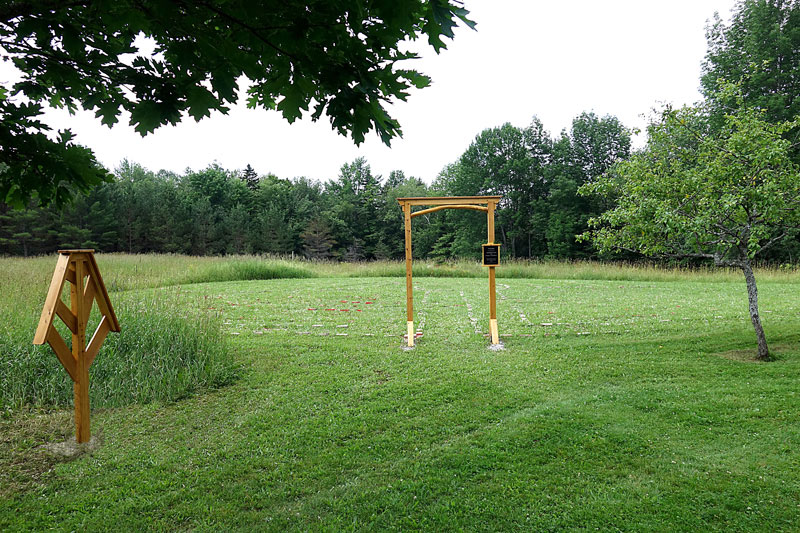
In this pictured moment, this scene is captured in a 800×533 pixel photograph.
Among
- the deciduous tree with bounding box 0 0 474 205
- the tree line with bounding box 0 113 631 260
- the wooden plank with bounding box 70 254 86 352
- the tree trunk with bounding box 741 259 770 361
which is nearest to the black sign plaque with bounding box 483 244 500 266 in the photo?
the tree trunk with bounding box 741 259 770 361

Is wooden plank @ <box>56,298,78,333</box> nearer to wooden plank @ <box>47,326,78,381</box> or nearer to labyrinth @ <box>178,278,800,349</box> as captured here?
wooden plank @ <box>47,326,78,381</box>

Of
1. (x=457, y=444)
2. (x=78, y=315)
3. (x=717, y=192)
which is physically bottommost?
(x=457, y=444)

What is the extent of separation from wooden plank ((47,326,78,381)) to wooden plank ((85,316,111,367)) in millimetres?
125

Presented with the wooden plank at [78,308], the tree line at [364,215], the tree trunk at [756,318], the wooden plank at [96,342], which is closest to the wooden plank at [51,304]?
the wooden plank at [78,308]

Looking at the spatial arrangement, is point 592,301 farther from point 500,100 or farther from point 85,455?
point 500,100

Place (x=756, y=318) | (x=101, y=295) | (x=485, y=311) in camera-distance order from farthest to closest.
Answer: (x=485, y=311) → (x=756, y=318) → (x=101, y=295)

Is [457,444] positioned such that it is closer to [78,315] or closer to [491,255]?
[78,315]

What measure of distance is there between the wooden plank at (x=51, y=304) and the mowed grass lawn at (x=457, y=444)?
3.11 feet

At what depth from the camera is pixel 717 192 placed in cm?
532

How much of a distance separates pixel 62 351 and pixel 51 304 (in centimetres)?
39

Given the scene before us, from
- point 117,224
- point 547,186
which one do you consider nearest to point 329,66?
point 117,224

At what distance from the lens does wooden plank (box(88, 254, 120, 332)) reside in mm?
3475

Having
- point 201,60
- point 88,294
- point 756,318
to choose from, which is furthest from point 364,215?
point 201,60

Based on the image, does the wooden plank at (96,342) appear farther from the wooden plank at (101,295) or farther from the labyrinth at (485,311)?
the labyrinth at (485,311)
